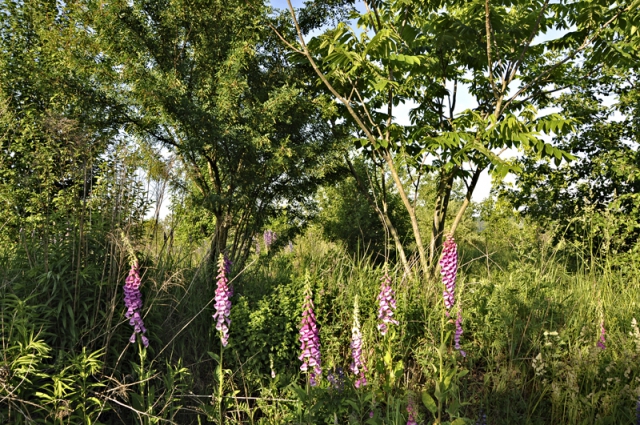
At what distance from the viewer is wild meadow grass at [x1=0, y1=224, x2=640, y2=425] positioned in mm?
3031

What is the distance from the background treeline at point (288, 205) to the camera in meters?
3.41

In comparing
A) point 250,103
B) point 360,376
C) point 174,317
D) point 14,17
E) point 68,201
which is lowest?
point 360,376

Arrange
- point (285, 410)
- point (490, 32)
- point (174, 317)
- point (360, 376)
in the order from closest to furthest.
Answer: point (360, 376) → point (285, 410) → point (174, 317) → point (490, 32)

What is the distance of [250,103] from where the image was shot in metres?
6.26

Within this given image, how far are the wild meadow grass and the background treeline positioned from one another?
29 millimetres

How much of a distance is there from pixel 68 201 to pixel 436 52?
4.97 metres

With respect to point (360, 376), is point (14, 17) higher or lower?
higher

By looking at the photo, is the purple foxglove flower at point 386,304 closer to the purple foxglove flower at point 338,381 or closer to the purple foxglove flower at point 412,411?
the purple foxglove flower at point 338,381

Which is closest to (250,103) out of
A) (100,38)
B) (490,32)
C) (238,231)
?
(238,231)

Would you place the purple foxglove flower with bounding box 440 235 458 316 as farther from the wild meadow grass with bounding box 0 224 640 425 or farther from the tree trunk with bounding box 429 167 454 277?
the tree trunk with bounding box 429 167 454 277

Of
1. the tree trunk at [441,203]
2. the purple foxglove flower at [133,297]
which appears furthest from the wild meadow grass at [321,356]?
the tree trunk at [441,203]

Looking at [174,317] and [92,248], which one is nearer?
[92,248]

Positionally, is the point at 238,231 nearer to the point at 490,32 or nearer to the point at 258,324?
the point at 258,324

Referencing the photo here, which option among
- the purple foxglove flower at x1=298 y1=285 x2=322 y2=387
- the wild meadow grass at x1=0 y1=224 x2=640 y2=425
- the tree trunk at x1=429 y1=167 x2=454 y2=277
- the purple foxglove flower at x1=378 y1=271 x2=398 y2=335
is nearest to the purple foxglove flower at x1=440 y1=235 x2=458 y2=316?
the wild meadow grass at x1=0 y1=224 x2=640 y2=425
